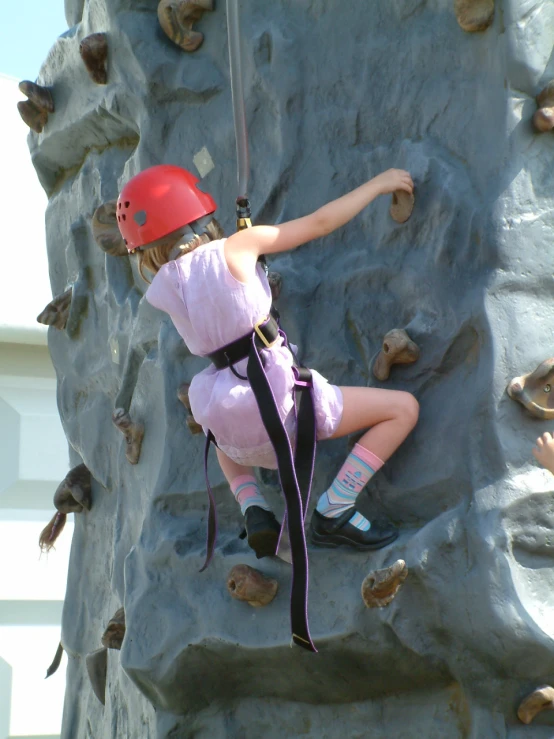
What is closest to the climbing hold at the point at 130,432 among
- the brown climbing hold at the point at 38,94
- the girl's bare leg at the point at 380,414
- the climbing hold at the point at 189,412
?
the climbing hold at the point at 189,412

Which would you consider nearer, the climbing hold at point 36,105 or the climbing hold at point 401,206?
the climbing hold at point 401,206

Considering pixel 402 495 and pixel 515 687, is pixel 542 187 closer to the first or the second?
pixel 402 495

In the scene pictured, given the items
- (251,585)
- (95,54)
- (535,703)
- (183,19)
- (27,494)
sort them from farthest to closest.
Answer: (27,494), (95,54), (183,19), (251,585), (535,703)

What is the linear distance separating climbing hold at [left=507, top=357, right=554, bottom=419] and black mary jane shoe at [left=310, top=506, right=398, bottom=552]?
0.35 meters

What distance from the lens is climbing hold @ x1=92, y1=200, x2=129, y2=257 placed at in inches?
110

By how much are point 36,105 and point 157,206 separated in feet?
3.91

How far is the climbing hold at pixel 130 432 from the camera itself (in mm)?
2684

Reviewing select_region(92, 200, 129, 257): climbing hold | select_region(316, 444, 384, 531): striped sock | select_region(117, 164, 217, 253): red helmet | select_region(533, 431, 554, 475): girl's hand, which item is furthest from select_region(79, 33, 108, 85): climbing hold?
select_region(533, 431, 554, 475): girl's hand

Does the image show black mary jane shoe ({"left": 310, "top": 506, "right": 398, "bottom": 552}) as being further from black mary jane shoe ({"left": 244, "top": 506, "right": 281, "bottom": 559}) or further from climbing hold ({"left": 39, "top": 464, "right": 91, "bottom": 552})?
climbing hold ({"left": 39, "top": 464, "right": 91, "bottom": 552})

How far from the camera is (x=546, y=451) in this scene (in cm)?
197

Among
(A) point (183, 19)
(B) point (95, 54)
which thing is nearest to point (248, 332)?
(A) point (183, 19)

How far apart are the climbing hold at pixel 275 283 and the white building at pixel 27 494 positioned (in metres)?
2.72

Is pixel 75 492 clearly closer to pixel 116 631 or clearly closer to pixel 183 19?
pixel 116 631

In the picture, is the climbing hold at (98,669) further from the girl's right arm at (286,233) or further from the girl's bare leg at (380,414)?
the girl's right arm at (286,233)
